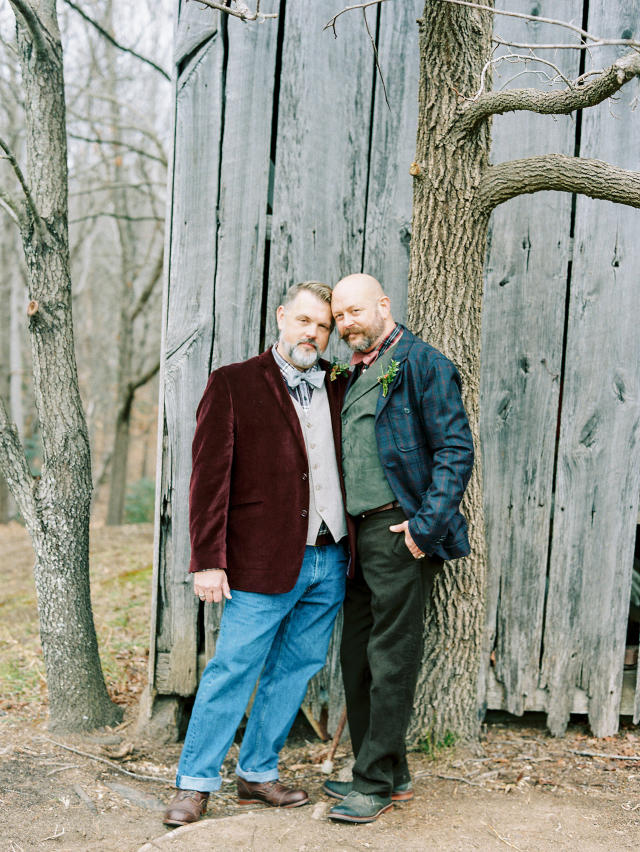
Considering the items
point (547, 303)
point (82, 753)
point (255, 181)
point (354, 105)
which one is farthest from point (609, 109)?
point (82, 753)

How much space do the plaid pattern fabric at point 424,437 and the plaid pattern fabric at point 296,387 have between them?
37 cm

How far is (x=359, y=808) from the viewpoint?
2928mm

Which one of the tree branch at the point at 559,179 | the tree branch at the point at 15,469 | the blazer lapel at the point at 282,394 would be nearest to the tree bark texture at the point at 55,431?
the tree branch at the point at 15,469

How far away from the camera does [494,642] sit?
3936mm

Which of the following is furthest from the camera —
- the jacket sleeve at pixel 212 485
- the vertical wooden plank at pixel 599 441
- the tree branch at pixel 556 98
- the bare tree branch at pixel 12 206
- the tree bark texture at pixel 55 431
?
the vertical wooden plank at pixel 599 441

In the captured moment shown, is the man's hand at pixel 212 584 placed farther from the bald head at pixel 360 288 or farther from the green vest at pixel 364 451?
the bald head at pixel 360 288

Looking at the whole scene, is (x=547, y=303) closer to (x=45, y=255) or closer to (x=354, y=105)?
(x=354, y=105)

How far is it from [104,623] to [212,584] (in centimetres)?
286

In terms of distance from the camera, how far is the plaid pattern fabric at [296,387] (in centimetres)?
316

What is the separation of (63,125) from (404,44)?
70.4 inches

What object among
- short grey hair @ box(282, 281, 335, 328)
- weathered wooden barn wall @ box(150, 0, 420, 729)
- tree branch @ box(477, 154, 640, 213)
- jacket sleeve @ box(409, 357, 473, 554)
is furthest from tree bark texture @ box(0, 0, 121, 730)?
tree branch @ box(477, 154, 640, 213)

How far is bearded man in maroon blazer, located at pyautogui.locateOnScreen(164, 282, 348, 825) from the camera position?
9.84 ft

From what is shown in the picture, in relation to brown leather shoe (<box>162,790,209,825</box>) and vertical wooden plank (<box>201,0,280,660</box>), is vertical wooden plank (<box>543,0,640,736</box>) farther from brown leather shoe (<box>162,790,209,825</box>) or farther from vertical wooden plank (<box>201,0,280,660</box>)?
brown leather shoe (<box>162,790,209,825</box>)

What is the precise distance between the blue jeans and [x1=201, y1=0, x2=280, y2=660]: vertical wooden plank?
1296 mm
